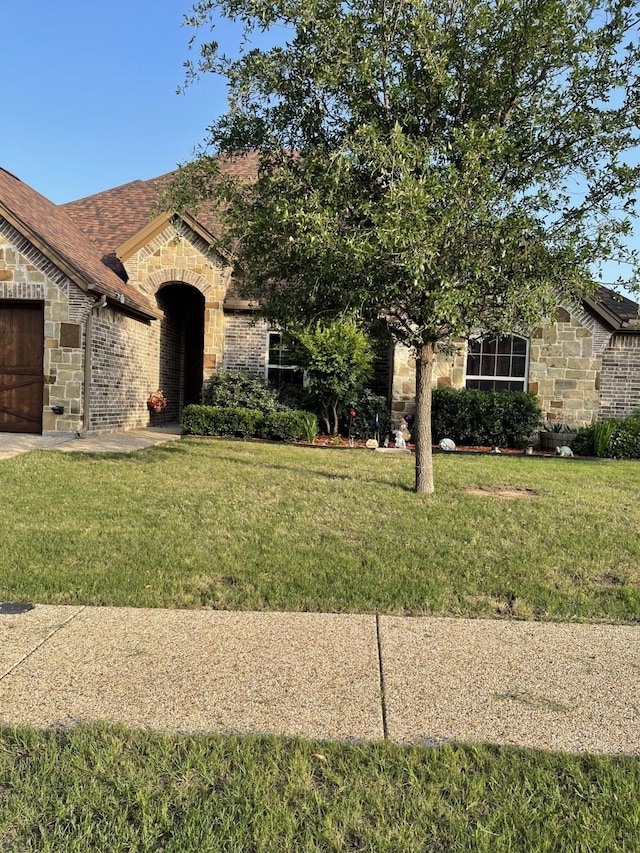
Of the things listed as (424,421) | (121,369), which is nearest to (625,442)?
(424,421)

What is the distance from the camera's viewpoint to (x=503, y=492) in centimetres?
821

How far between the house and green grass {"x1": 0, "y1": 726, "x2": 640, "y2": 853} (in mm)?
10387

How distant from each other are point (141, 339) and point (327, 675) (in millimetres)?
13908

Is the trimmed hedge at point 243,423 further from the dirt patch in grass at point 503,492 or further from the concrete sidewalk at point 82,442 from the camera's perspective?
the dirt patch in grass at point 503,492

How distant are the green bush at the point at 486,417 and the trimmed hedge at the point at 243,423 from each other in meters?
3.44

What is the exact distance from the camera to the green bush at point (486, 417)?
1384 cm

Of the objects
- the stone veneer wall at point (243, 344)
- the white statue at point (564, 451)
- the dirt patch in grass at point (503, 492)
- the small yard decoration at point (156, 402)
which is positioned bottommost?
the dirt patch in grass at point (503, 492)

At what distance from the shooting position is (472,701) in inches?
113

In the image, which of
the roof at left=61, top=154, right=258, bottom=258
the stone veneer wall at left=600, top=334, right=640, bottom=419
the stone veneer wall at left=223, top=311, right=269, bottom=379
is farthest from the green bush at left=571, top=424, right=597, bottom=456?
the roof at left=61, top=154, right=258, bottom=258

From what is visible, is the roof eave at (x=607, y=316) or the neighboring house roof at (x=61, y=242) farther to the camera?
the roof eave at (x=607, y=316)

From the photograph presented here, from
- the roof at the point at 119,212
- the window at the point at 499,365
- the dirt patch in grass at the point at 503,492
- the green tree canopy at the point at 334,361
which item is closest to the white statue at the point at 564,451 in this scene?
the window at the point at 499,365

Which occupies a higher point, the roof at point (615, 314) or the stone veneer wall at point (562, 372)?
the roof at point (615, 314)

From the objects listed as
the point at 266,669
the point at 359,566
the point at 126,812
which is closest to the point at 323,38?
the point at 359,566

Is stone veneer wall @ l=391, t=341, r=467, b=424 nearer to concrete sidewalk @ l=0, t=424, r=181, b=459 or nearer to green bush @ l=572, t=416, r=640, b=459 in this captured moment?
green bush @ l=572, t=416, r=640, b=459
